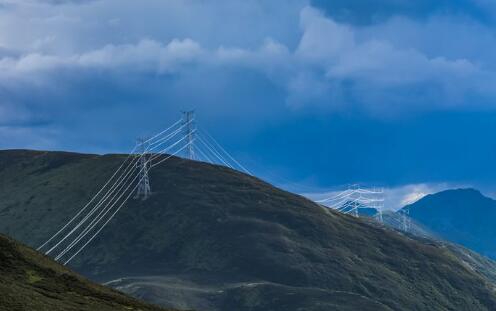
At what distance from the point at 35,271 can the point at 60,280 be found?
3442 mm

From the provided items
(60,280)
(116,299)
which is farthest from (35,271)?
(116,299)

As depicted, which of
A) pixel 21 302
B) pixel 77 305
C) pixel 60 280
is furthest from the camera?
pixel 60 280

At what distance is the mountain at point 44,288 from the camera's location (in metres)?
86.2

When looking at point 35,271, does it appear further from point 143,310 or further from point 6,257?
point 143,310

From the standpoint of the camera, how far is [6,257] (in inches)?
3839

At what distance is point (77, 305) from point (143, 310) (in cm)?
1120

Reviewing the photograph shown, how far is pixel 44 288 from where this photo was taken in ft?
314

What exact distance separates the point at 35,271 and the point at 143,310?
530 inches

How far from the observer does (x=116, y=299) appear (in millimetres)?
104062

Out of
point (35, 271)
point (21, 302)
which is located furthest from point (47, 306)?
point (35, 271)

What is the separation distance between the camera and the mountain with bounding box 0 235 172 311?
8625 cm

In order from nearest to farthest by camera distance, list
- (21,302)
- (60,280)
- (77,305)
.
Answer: (21,302) < (77,305) < (60,280)

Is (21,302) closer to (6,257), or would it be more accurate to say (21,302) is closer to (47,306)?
(47,306)

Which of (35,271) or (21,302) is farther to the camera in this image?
(35,271)
